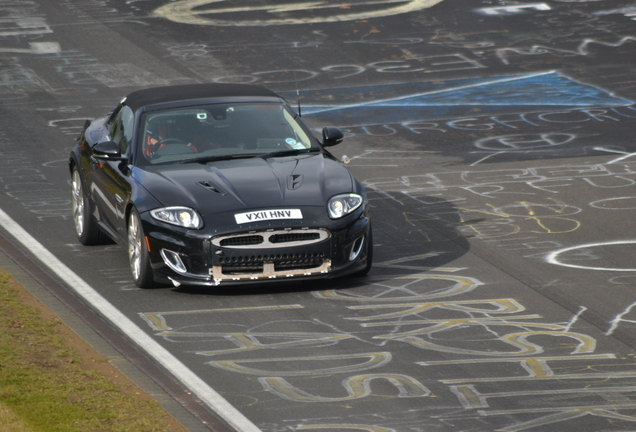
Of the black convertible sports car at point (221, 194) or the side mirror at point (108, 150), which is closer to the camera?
the black convertible sports car at point (221, 194)

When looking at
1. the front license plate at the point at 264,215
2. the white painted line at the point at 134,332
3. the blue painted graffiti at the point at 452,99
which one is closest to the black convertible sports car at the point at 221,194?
the front license plate at the point at 264,215

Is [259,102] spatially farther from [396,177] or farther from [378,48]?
[378,48]

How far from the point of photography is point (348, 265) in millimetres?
9500

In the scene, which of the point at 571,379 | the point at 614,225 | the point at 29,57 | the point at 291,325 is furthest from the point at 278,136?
the point at 29,57

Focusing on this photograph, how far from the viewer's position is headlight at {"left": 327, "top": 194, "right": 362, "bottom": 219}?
9438 millimetres

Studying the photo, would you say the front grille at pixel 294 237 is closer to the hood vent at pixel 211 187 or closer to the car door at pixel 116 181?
the hood vent at pixel 211 187

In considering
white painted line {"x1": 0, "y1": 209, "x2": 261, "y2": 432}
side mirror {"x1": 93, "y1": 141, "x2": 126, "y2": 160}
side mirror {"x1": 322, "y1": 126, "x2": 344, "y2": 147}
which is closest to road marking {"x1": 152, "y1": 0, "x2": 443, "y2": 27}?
white painted line {"x1": 0, "y1": 209, "x2": 261, "y2": 432}

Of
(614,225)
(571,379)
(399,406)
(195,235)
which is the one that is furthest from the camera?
(614,225)

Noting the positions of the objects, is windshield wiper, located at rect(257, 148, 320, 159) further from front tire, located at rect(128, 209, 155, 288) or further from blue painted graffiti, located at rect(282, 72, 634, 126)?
blue painted graffiti, located at rect(282, 72, 634, 126)

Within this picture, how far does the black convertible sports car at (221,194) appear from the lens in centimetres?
922

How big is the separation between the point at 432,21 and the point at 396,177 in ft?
41.8

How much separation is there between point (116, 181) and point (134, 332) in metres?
2.21

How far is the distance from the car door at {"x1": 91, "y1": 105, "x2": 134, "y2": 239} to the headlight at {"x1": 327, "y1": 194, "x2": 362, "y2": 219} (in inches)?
68.3

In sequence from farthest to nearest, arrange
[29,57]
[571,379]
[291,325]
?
[29,57] < [291,325] < [571,379]
